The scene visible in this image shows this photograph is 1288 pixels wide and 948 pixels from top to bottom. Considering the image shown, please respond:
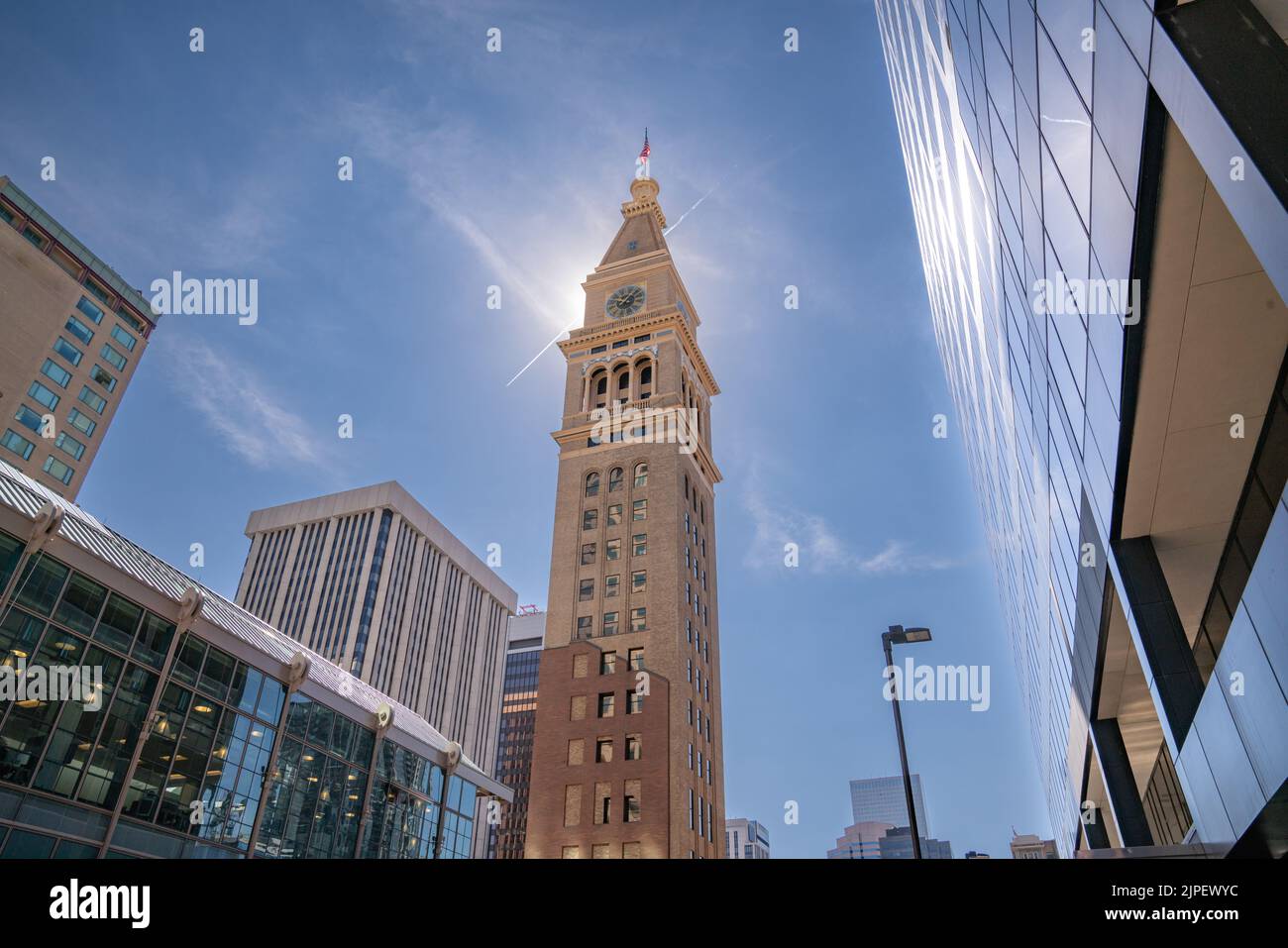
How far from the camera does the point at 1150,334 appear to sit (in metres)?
12.8

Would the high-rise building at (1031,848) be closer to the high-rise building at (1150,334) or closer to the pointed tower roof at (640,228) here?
the pointed tower roof at (640,228)

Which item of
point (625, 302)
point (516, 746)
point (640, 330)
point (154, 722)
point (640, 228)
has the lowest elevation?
point (154, 722)

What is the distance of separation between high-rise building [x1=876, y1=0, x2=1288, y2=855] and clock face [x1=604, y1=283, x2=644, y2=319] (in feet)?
211

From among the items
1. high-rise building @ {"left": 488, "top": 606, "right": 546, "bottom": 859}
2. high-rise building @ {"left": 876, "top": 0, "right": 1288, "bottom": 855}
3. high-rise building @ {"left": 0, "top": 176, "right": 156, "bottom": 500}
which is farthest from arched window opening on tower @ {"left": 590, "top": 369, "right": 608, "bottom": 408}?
high-rise building @ {"left": 488, "top": 606, "right": 546, "bottom": 859}

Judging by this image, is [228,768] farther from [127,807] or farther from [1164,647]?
[1164,647]

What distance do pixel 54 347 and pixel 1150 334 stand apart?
9807 centimetres

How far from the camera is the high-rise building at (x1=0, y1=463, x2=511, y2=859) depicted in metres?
35.7

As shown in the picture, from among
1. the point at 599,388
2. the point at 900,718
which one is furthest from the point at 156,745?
the point at 599,388

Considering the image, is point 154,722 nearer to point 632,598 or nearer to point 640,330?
point 632,598

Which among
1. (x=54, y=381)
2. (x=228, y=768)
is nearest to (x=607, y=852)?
(x=228, y=768)

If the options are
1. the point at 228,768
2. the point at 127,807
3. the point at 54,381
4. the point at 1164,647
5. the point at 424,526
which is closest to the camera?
the point at 1164,647

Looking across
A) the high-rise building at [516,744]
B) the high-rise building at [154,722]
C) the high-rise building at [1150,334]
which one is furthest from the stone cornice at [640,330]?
the high-rise building at [516,744]

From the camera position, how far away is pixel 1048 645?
113 feet
